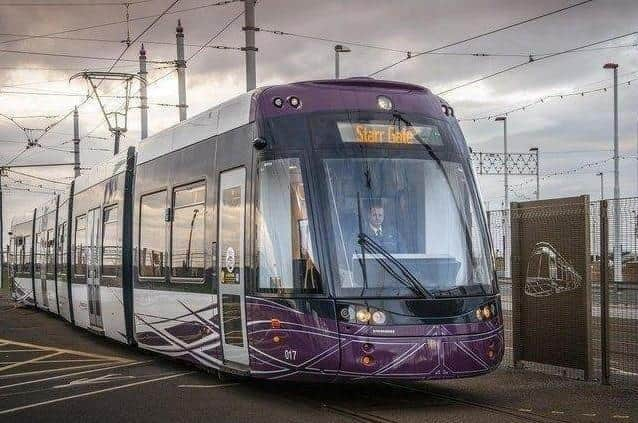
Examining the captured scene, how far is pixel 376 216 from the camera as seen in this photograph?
386 inches

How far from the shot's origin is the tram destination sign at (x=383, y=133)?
10.2 metres

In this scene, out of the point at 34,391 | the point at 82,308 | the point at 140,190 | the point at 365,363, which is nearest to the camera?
the point at 365,363

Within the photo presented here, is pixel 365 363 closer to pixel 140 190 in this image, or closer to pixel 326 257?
pixel 326 257

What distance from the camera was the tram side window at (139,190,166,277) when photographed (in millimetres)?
13500

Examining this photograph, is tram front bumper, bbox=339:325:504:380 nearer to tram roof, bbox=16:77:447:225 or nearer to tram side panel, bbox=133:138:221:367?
tram side panel, bbox=133:138:221:367

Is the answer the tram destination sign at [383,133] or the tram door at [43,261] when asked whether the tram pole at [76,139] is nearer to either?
the tram door at [43,261]

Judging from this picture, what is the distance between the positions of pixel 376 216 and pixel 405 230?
34cm

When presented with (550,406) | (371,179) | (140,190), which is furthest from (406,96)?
(140,190)

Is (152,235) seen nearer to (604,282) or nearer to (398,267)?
(398,267)

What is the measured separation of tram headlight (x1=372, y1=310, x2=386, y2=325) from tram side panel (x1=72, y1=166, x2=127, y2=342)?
7083mm

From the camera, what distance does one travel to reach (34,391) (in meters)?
11.8

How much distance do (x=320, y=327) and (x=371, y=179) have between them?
5.42 ft

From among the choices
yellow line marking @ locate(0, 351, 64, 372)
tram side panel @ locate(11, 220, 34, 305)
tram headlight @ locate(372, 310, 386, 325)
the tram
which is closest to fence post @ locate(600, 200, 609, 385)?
the tram

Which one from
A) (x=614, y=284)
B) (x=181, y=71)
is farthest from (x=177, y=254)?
(x=181, y=71)
